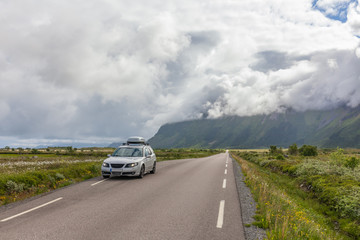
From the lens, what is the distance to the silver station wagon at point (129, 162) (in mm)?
13555

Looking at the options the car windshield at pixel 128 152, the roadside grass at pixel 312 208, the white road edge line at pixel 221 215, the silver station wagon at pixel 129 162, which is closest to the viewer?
the roadside grass at pixel 312 208

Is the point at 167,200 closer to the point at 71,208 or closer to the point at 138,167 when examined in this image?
the point at 71,208

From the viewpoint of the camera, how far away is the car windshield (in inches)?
601

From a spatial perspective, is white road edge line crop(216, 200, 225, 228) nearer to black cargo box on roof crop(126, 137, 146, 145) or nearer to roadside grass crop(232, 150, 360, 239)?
roadside grass crop(232, 150, 360, 239)

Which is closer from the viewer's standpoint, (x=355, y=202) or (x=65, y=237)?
(x=65, y=237)

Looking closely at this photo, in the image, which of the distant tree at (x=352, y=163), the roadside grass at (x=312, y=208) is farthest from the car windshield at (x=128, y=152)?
the distant tree at (x=352, y=163)

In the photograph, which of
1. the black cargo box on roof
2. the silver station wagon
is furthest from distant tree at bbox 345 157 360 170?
the black cargo box on roof

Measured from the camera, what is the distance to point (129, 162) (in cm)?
1368

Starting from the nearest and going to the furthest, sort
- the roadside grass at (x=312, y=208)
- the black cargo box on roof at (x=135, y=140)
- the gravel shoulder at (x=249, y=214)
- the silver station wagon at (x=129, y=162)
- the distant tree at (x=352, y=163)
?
1. the gravel shoulder at (x=249, y=214)
2. the roadside grass at (x=312, y=208)
3. the silver station wagon at (x=129, y=162)
4. the black cargo box on roof at (x=135, y=140)
5. the distant tree at (x=352, y=163)

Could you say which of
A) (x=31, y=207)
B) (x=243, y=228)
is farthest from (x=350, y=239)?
(x=31, y=207)

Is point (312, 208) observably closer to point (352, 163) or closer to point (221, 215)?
point (221, 215)

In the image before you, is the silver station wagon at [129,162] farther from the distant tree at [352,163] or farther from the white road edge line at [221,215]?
the distant tree at [352,163]

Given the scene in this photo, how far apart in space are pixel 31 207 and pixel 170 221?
4.59 metres

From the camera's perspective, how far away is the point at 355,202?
31.7 feet
